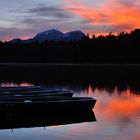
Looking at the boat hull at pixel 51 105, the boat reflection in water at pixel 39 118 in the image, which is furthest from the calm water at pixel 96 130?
the boat hull at pixel 51 105

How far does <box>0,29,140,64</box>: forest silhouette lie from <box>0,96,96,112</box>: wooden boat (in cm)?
8428

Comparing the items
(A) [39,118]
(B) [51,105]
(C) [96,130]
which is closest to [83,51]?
(B) [51,105]

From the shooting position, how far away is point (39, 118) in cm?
1925

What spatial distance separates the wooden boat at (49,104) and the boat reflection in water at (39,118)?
0.64 feet

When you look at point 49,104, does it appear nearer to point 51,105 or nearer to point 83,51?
point 51,105

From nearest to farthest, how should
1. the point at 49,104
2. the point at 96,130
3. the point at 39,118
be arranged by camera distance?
the point at 96,130 → the point at 39,118 → the point at 49,104

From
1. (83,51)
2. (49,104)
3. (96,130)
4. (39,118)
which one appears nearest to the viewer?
(96,130)

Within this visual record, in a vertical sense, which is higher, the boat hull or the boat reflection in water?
the boat hull

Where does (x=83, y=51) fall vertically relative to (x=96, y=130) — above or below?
above

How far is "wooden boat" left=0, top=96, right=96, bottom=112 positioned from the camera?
19078mm

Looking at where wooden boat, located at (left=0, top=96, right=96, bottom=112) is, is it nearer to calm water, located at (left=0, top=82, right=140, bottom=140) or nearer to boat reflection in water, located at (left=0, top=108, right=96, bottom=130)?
boat reflection in water, located at (left=0, top=108, right=96, bottom=130)

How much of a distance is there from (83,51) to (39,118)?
9751 centimetres

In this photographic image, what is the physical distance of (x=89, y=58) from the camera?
117 m

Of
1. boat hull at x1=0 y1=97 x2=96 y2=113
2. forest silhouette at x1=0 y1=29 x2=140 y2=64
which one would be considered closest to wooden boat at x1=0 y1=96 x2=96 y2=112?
boat hull at x1=0 y1=97 x2=96 y2=113
